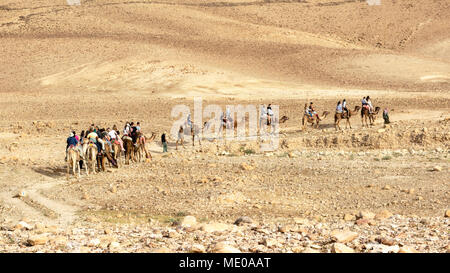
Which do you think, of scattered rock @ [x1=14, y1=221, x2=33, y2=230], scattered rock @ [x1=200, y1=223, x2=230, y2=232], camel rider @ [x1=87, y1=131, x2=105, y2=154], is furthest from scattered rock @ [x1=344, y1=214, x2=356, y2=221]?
camel rider @ [x1=87, y1=131, x2=105, y2=154]

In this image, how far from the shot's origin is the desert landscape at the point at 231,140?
13.4m

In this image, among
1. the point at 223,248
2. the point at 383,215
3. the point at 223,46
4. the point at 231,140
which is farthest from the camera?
the point at 223,46

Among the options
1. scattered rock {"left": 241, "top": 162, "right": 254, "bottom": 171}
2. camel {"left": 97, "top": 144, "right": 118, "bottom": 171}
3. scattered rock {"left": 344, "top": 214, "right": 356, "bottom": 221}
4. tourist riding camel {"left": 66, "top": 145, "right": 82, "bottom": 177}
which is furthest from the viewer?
camel {"left": 97, "top": 144, "right": 118, "bottom": 171}

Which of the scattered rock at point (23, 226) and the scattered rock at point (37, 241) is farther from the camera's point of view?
the scattered rock at point (23, 226)

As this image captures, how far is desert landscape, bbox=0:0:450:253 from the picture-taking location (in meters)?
13.4

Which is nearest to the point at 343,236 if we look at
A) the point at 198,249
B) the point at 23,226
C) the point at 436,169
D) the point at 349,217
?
the point at 198,249

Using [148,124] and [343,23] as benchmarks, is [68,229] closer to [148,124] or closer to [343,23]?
[148,124]

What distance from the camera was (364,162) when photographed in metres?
22.4

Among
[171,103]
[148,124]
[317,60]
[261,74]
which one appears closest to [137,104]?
[171,103]

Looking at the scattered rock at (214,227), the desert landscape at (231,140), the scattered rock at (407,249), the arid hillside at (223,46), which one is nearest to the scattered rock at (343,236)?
the desert landscape at (231,140)

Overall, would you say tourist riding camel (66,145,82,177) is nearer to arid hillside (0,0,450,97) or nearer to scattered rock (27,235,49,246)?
scattered rock (27,235,49,246)

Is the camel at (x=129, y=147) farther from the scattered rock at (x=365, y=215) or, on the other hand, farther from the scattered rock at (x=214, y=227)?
the scattered rock at (x=365, y=215)

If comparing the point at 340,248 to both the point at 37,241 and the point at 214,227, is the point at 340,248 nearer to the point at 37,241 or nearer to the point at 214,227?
the point at 214,227

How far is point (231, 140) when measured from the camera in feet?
101
